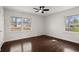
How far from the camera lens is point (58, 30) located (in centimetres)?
495

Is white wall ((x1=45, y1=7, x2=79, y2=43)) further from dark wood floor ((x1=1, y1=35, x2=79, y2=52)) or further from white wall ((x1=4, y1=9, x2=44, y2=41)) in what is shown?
white wall ((x1=4, y1=9, x2=44, y2=41))

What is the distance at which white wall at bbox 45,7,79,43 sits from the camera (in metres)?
3.78

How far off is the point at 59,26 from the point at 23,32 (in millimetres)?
2617

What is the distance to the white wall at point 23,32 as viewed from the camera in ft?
12.5

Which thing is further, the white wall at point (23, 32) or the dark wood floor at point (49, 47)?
the white wall at point (23, 32)

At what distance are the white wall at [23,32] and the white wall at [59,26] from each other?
0.67m

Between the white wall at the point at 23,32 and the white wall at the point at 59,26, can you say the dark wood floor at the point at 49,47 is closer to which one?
the white wall at the point at 59,26

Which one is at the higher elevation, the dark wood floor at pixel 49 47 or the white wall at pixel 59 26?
the white wall at pixel 59 26

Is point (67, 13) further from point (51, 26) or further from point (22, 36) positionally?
point (22, 36)

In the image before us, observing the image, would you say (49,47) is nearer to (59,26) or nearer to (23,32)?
(59,26)

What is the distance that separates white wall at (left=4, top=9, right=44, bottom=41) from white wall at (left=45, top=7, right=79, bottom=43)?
2.20 feet

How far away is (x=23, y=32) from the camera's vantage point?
4965mm

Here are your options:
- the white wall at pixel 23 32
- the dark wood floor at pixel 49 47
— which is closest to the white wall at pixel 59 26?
the dark wood floor at pixel 49 47

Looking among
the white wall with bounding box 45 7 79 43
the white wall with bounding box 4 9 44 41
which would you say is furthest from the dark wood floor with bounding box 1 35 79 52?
the white wall with bounding box 4 9 44 41
